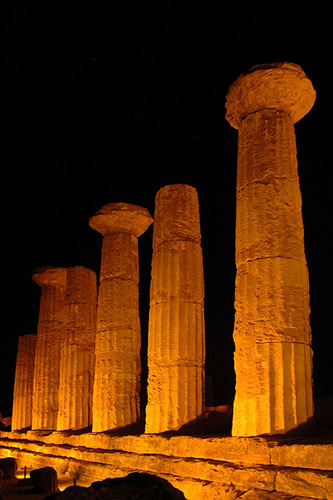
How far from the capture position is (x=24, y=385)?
84.2 ft

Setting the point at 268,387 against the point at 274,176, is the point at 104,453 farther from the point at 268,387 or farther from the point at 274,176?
the point at 274,176

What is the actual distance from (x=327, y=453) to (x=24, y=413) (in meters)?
19.5

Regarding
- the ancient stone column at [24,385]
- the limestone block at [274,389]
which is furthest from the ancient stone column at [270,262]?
the ancient stone column at [24,385]

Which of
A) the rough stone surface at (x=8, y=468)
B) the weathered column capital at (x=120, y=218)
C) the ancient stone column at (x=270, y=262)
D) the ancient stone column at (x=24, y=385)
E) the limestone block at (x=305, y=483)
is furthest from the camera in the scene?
the ancient stone column at (x=24, y=385)

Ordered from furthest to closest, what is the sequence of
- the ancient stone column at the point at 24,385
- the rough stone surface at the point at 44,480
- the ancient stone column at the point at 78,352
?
the ancient stone column at the point at 24,385 < the ancient stone column at the point at 78,352 < the rough stone surface at the point at 44,480

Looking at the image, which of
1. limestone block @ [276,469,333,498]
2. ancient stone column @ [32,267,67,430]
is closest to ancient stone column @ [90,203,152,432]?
ancient stone column @ [32,267,67,430]

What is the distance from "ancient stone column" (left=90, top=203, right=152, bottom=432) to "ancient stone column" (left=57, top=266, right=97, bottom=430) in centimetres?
245

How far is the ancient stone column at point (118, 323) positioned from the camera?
15.3 m

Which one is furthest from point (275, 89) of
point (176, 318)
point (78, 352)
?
point (78, 352)

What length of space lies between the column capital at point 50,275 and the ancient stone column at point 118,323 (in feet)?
17.7

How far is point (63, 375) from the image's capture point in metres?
18.8

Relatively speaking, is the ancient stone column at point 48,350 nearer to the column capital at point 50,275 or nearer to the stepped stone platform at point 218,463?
the column capital at point 50,275

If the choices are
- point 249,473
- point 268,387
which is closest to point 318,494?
point 249,473

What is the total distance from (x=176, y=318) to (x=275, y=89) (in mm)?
5509
